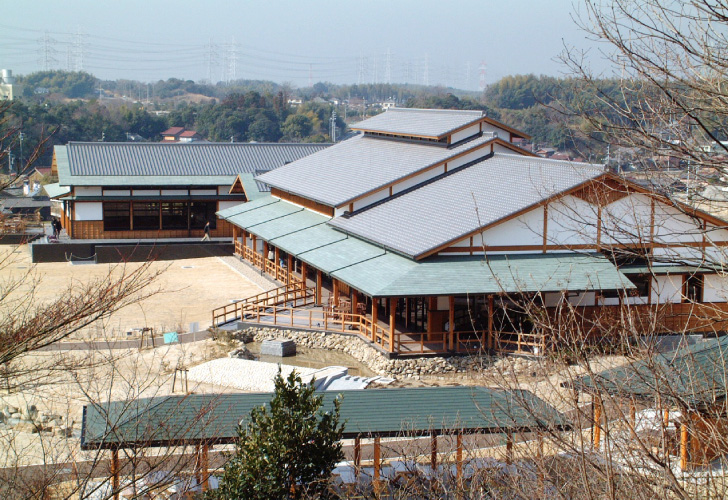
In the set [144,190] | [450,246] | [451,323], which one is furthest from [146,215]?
[451,323]

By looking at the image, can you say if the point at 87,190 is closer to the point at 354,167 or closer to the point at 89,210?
the point at 89,210

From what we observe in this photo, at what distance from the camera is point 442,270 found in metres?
19.5

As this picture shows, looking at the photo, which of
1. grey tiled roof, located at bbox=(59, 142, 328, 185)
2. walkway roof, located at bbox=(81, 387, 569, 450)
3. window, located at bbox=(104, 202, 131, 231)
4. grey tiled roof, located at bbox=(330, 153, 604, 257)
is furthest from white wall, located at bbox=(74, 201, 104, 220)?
walkway roof, located at bbox=(81, 387, 569, 450)

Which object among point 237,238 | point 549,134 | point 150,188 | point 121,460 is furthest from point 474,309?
point 549,134

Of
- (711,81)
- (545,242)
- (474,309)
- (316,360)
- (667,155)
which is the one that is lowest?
(316,360)

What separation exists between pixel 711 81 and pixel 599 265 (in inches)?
532

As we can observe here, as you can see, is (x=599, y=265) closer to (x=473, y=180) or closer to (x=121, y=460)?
(x=473, y=180)

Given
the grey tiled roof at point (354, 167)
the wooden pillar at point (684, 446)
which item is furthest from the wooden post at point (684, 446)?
the grey tiled roof at point (354, 167)

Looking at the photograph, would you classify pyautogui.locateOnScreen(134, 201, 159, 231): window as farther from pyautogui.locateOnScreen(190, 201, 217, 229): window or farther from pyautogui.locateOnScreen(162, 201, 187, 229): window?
pyautogui.locateOnScreen(190, 201, 217, 229): window

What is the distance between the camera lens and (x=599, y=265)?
1989 centimetres

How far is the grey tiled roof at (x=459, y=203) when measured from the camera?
20.2 metres

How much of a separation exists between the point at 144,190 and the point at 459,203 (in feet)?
60.6

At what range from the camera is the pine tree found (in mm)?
8938

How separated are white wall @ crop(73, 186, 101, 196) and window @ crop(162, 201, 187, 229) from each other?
2.81 meters
